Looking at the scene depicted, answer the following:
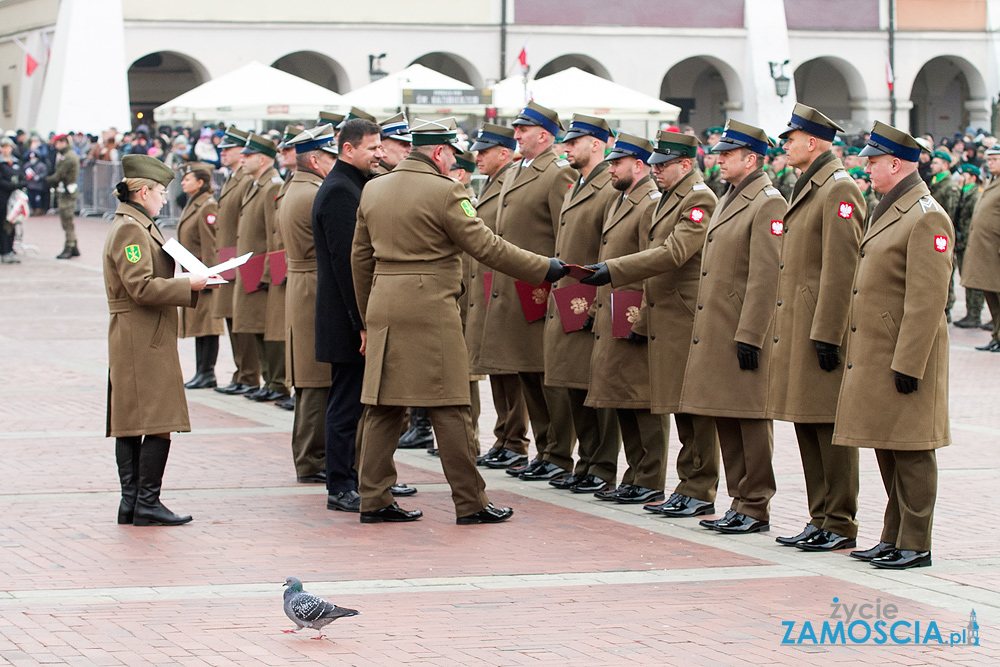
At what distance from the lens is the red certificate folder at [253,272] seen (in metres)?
12.6

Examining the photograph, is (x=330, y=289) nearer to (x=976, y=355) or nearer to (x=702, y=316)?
(x=702, y=316)

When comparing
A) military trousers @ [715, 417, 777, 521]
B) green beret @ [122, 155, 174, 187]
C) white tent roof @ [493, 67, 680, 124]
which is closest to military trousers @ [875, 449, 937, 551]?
military trousers @ [715, 417, 777, 521]

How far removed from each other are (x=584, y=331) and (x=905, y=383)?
2.57 metres

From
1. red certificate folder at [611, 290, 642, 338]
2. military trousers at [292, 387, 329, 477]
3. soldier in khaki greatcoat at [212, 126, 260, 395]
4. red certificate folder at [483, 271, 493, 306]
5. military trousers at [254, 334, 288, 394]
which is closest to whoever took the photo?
red certificate folder at [611, 290, 642, 338]

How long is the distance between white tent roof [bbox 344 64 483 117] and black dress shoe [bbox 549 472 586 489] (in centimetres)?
1823

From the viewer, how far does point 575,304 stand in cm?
897

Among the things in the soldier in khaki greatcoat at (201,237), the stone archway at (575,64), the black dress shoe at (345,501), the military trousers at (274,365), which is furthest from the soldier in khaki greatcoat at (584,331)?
the stone archway at (575,64)

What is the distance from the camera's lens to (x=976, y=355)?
16.4 metres

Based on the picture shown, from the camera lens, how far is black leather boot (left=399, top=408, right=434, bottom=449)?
10.8 meters

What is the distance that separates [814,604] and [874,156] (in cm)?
214

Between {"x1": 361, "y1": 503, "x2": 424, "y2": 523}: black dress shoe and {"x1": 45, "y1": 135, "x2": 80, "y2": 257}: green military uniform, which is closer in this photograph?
{"x1": 361, "y1": 503, "x2": 424, "y2": 523}: black dress shoe

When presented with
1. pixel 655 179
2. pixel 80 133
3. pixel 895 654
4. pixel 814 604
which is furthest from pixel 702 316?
pixel 80 133

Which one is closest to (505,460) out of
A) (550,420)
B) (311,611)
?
(550,420)

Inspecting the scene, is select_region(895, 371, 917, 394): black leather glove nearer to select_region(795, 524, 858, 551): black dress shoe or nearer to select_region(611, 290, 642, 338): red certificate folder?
select_region(795, 524, 858, 551): black dress shoe
